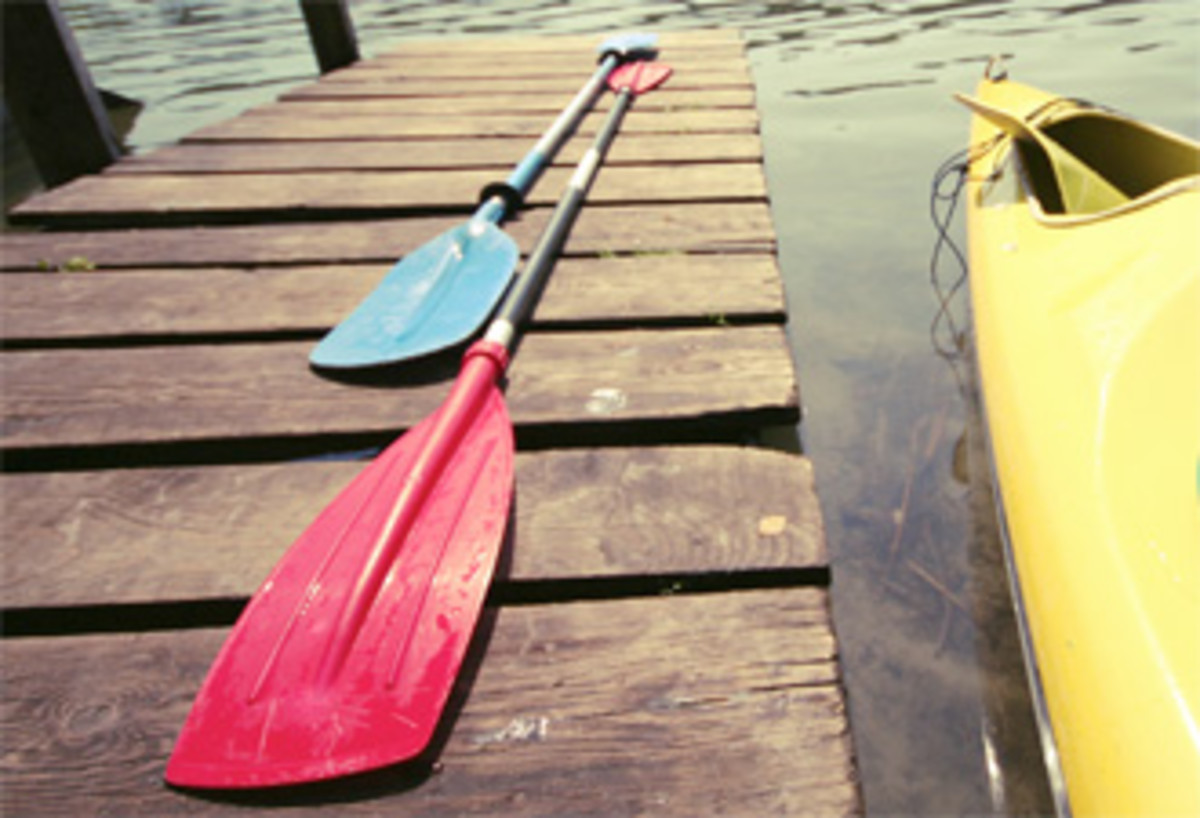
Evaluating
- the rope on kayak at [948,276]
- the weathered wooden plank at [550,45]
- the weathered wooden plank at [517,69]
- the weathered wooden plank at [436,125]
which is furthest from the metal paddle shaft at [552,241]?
the weathered wooden plank at [550,45]

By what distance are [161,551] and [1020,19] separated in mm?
9556

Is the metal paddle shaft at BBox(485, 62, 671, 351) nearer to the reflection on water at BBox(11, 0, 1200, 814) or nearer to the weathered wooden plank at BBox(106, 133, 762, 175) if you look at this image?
the weathered wooden plank at BBox(106, 133, 762, 175)

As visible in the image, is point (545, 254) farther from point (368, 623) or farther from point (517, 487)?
point (368, 623)

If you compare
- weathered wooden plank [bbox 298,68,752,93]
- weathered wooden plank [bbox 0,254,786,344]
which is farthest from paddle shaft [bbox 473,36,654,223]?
weathered wooden plank [bbox 0,254,786,344]

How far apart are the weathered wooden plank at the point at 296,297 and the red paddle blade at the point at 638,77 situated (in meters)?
2.44

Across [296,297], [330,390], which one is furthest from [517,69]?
[330,390]

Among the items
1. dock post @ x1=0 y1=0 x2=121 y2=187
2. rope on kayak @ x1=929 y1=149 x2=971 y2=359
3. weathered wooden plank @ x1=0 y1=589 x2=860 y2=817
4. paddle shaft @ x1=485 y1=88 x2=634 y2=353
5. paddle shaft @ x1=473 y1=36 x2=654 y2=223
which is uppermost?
dock post @ x1=0 y1=0 x2=121 y2=187

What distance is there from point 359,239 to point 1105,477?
2306 mm

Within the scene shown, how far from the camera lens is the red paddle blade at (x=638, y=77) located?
4.44 m

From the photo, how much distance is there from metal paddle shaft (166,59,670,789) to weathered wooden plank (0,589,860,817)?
0.15 feet

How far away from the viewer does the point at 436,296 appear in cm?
214

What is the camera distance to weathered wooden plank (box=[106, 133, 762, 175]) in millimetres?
3318

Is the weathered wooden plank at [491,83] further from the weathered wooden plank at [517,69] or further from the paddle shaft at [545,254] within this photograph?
the paddle shaft at [545,254]

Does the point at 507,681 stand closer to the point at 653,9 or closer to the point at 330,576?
the point at 330,576
